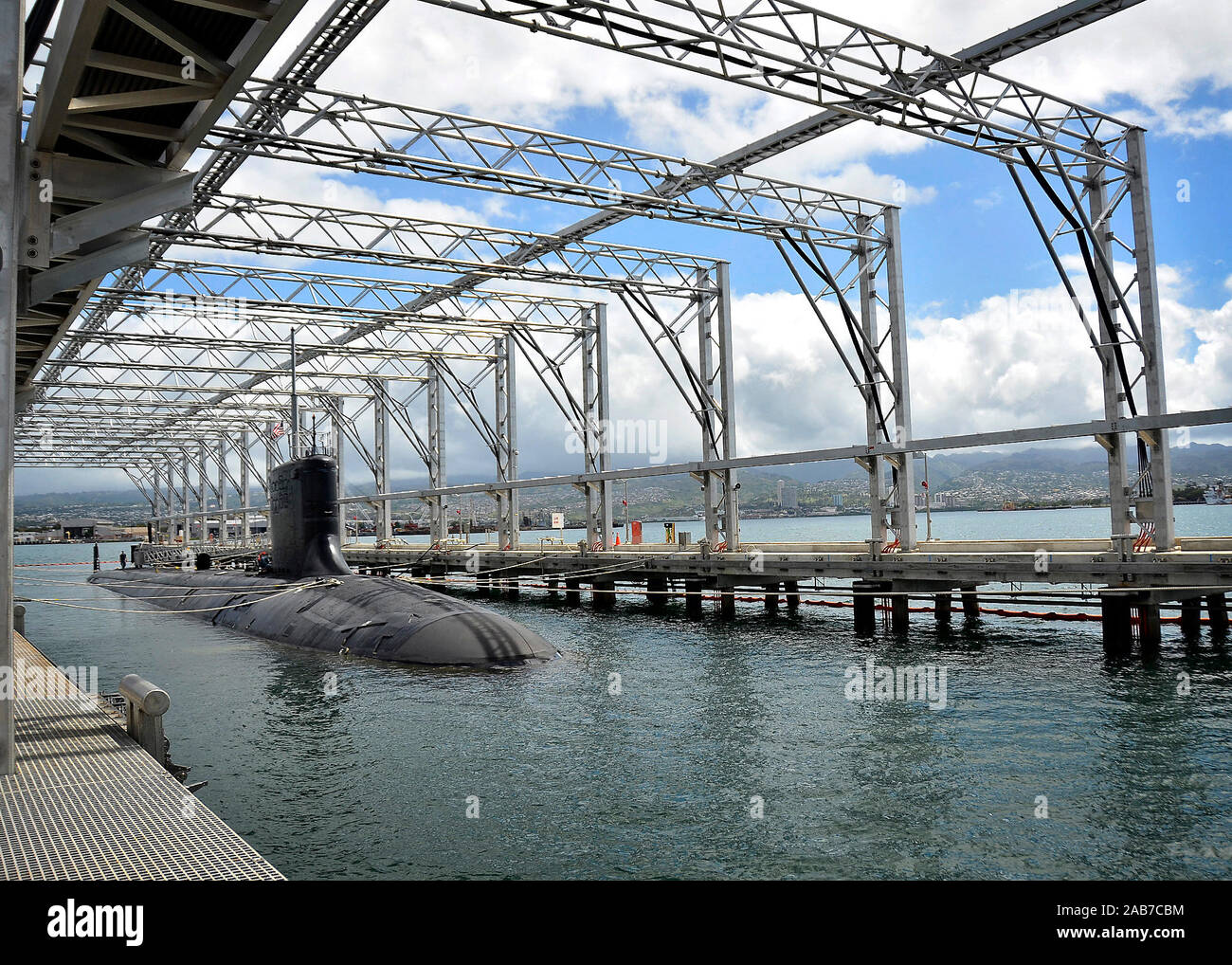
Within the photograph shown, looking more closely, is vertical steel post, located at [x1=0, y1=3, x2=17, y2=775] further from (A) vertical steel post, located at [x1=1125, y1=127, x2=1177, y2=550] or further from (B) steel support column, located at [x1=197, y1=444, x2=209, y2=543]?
(B) steel support column, located at [x1=197, y1=444, x2=209, y2=543]

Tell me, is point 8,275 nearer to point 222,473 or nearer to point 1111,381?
point 1111,381

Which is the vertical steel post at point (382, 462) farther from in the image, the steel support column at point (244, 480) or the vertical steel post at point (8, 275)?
the vertical steel post at point (8, 275)

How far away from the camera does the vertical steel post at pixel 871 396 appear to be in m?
25.7

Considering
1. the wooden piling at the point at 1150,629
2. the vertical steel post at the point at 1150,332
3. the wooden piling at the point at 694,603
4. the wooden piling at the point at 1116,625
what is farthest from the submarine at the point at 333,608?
the vertical steel post at the point at 1150,332

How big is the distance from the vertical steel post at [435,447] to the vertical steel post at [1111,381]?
A: 3372 cm

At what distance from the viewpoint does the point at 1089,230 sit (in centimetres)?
2036

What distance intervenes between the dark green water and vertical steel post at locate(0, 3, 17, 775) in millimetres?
2882

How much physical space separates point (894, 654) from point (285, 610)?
15132 millimetres

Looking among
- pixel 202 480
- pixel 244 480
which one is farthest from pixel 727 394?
pixel 202 480

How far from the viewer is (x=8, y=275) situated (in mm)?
8906

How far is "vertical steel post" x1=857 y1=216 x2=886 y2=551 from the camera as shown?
25.7 metres
